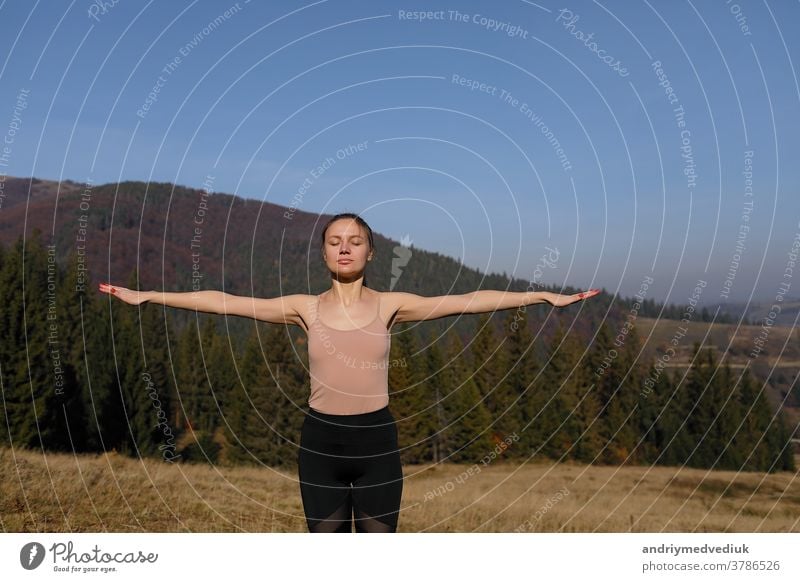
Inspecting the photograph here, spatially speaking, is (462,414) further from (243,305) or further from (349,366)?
(349,366)

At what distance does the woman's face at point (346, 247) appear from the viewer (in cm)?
618

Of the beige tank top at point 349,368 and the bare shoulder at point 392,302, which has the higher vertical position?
the bare shoulder at point 392,302

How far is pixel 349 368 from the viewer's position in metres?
5.96

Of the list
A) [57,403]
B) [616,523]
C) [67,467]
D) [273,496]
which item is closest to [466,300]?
[67,467]

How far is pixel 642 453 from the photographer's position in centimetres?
6556

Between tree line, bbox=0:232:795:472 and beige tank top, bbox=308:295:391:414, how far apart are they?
42.1 m

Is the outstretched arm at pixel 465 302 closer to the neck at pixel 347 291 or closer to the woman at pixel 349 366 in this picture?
the woman at pixel 349 366

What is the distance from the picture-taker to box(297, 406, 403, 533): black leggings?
19.6 ft

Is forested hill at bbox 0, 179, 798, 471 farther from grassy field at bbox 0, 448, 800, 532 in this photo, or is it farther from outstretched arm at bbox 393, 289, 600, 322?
outstretched arm at bbox 393, 289, 600, 322

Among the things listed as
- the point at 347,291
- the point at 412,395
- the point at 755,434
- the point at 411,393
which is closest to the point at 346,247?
the point at 347,291

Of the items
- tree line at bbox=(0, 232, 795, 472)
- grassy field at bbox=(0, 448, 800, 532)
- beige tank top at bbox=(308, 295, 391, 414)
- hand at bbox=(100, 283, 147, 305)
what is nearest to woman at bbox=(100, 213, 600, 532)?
beige tank top at bbox=(308, 295, 391, 414)

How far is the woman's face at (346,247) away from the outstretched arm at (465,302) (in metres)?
0.51

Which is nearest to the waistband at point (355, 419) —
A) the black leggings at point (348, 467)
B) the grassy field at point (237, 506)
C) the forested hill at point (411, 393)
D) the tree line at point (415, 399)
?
the black leggings at point (348, 467)
